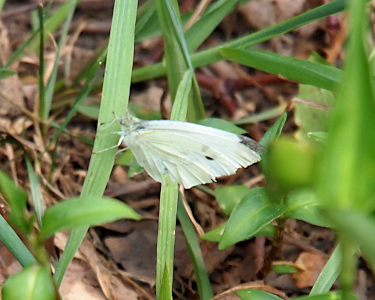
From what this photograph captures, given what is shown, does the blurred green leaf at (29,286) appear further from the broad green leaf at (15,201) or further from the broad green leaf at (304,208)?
the broad green leaf at (304,208)

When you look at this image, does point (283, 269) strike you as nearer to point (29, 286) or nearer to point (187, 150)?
point (187, 150)

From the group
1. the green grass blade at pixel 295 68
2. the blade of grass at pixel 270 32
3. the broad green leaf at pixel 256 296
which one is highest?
the blade of grass at pixel 270 32

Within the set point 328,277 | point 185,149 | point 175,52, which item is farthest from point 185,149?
point 328,277

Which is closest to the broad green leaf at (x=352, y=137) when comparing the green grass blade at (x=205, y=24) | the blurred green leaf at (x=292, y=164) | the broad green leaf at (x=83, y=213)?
the blurred green leaf at (x=292, y=164)

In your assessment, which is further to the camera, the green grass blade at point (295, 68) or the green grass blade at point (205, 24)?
the green grass blade at point (205, 24)

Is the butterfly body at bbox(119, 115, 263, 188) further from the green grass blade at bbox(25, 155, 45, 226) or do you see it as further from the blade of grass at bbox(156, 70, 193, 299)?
the green grass blade at bbox(25, 155, 45, 226)

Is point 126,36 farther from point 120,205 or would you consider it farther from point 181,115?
point 120,205

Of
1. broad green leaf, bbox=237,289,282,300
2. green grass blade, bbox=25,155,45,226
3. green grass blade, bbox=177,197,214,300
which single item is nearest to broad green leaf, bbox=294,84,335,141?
green grass blade, bbox=177,197,214,300
